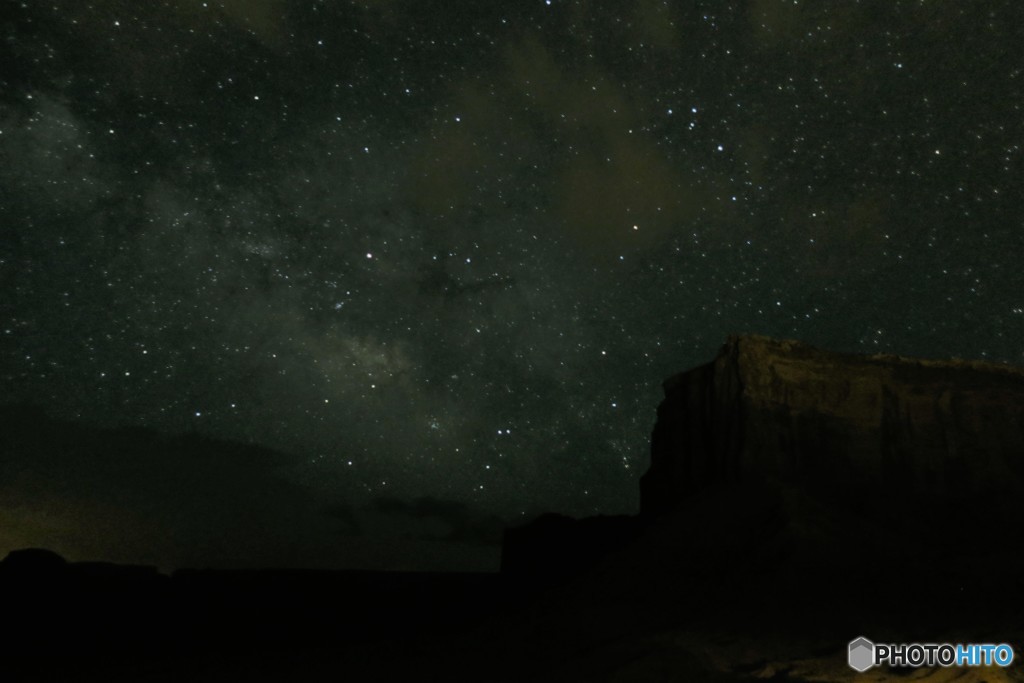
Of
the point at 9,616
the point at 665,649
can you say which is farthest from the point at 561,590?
the point at 9,616

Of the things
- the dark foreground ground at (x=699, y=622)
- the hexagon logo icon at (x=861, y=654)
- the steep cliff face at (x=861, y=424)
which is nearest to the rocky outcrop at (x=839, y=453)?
the steep cliff face at (x=861, y=424)

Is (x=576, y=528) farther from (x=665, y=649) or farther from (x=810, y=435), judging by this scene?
(x=665, y=649)

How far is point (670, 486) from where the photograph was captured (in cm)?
2955

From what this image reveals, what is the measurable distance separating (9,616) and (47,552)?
6.59 m

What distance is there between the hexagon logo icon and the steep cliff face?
9785 millimetres

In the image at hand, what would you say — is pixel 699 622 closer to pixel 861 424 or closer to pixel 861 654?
pixel 861 654

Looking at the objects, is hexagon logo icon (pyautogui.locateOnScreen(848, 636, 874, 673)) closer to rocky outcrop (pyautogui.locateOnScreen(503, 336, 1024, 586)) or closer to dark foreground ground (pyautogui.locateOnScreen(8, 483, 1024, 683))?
dark foreground ground (pyautogui.locateOnScreen(8, 483, 1024, 683))

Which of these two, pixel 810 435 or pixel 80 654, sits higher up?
pixel 810 435

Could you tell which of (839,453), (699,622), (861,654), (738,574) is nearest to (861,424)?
(839,453)

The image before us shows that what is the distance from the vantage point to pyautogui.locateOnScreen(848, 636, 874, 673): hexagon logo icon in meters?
12.4

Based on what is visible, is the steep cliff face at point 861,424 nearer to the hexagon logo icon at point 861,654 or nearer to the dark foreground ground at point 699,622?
the dark foreground ground at point 699,622

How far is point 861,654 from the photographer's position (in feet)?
42.1

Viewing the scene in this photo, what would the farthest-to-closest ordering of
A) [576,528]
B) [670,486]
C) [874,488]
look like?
[576,528] → [670,486] → [874,488]

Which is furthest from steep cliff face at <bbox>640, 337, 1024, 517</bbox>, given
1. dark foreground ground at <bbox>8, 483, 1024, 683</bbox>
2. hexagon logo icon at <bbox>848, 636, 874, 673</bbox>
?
hexagon logo icon at <bbox>848, 636, 874, 673</bbox>
